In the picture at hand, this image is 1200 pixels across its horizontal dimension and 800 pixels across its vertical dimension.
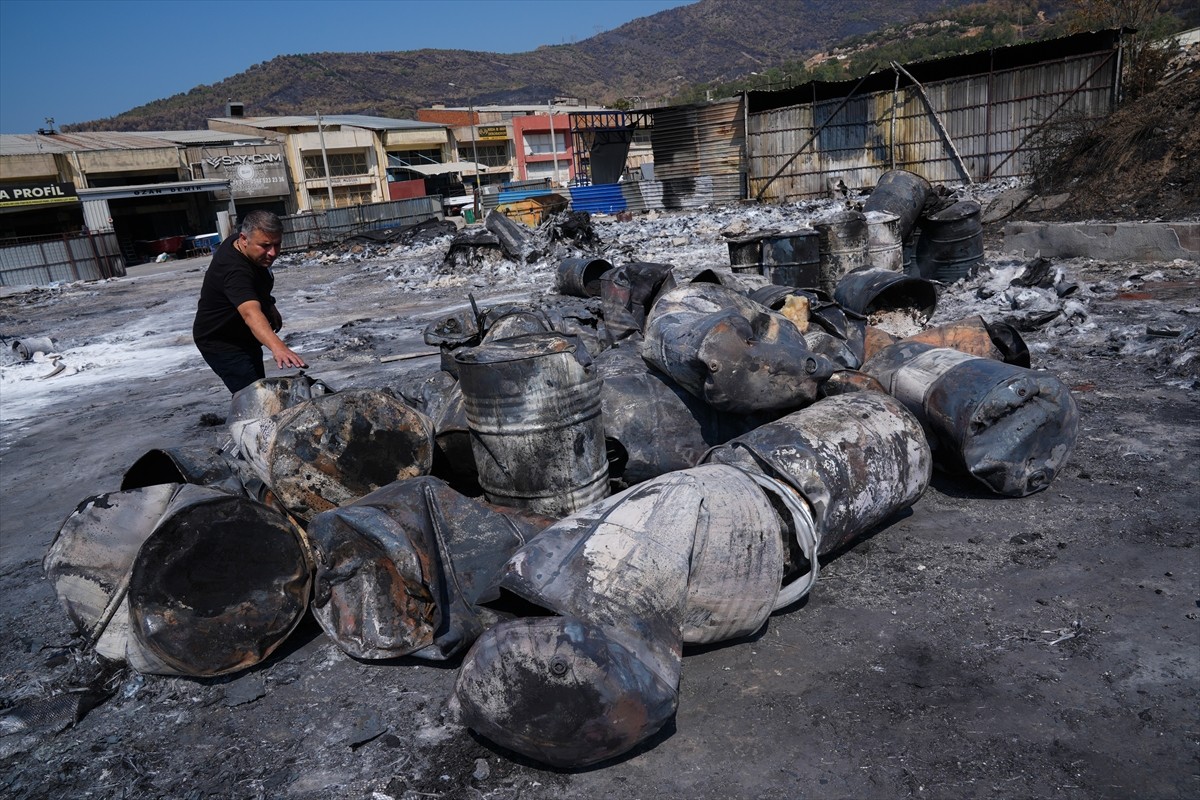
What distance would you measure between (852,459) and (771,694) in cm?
106

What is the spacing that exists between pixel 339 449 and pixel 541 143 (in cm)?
5084

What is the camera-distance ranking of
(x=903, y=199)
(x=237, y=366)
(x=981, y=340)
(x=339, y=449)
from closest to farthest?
(x=339, y=449), (x=981, y=340), (x=237, y=366), (x=903, y=199)

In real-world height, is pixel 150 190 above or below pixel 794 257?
above

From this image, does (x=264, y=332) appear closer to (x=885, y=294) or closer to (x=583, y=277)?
(x=885, y=294)

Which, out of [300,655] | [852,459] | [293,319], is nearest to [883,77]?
[293,319]

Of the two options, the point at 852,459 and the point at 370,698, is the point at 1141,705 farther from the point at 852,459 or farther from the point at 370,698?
the point at 370,698

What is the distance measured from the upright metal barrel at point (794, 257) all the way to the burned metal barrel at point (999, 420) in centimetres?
277

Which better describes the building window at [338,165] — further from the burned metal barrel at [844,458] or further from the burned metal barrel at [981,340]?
the burned metal barrel at [844,458]

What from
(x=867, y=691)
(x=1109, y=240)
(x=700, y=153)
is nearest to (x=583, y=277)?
(x=1109, y=240)

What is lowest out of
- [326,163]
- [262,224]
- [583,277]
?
[583,277]

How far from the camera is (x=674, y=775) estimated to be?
2.21 meters

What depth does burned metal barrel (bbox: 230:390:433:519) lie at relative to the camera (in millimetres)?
3242

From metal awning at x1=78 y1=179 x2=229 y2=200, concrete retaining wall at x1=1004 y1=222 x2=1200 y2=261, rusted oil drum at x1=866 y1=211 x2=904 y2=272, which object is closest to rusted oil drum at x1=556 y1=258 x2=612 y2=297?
rusted oil drum at x1=866 y1=211 x2=904 y2=272

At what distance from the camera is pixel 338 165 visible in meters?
41.3
